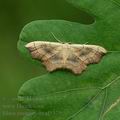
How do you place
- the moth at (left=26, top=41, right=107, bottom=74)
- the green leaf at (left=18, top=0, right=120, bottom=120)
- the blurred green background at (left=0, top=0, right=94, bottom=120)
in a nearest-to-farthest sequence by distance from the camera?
1. the green leaf at (left=18, top=0, right=120, bottom=120)
2. the moth at (left=26, top=41, right=107, bottom=74)
3. the blurred green background at (left=0, top=0, right=94, bottom=120)

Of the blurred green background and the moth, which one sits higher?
the moth

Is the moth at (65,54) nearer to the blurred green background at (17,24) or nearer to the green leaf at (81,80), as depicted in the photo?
the green leaf at (81,80)

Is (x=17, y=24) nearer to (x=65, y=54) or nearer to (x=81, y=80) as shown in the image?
(x=65, y=54)

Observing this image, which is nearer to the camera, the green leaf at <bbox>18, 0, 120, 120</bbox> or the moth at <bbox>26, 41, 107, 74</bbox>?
the green leaf at <bbox>18, 0, 120, 120</bbox>

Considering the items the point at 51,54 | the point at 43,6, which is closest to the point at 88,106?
the point at 51,54

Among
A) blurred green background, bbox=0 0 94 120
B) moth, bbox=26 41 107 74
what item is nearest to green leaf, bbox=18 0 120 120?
moth, bbox=26 41 107 74

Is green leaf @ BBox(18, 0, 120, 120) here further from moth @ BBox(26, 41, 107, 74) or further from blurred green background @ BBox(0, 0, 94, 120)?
blurred green background @ BBox(0, 0, 94, 120)

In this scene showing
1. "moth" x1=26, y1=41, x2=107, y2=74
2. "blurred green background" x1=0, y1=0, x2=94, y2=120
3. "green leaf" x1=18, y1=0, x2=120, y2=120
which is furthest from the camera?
"blurred green background" x1=0, y1=0, x2=94, y2=120
